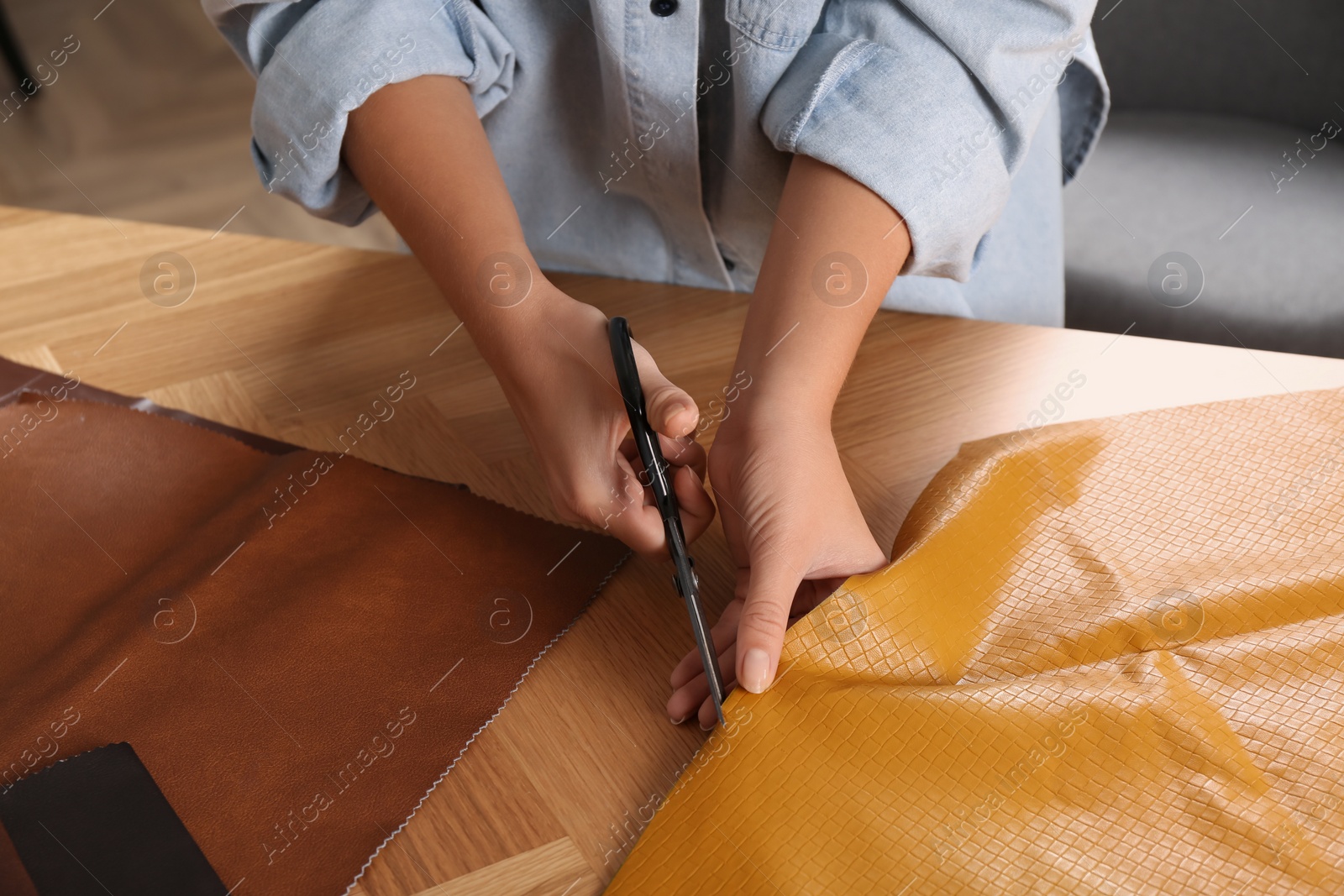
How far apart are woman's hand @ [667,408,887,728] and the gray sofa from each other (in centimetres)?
67

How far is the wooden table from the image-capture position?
43 centimetres

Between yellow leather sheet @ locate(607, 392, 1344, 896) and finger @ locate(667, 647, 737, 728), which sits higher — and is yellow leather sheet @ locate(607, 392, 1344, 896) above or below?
below

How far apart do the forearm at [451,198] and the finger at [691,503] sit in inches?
5.3

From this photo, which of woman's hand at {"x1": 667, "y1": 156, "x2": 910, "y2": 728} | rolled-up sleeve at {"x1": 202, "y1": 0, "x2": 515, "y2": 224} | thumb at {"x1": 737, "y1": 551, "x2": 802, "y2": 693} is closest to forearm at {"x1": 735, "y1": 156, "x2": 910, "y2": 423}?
woman's hand at {"x1": 667, "y1": 156, "x2": 910, "y2": 728}

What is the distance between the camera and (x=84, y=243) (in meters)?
0.87

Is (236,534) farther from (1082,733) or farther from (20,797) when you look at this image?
(1082,733)

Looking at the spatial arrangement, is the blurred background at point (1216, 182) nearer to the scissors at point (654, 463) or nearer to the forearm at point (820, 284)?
the forearm at point (820, 284)

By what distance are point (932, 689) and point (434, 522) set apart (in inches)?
11.4

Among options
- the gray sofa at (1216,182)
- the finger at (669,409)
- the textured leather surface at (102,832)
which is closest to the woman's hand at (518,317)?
the finger at (669,409)

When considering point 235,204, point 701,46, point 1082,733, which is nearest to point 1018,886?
point 1082,733

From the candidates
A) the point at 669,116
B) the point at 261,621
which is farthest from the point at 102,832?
the point at 669,116

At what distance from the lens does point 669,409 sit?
468mm

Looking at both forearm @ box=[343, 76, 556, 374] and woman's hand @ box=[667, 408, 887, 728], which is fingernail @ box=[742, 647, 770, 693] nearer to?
woman's hand @ box=[667, 408, 887, 728]

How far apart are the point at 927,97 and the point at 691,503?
292 millimetres
